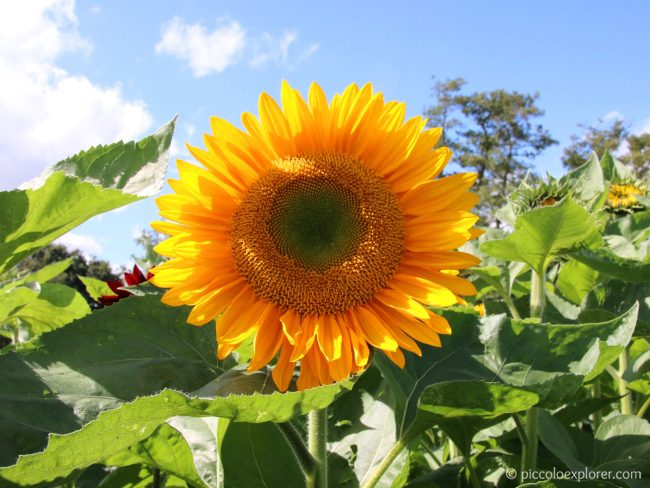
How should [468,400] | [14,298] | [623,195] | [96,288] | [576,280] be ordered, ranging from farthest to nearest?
[623,195] → [576,280] → [96,288] → [14,298] → [468,400]

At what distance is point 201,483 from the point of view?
120cm

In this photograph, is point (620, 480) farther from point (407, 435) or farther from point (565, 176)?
point (565, 176)

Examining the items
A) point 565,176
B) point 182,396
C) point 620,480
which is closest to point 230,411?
point 182,396

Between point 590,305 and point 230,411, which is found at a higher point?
point 590,305

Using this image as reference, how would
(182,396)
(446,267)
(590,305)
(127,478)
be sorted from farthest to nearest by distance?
(590,305) < (127,478) < (446,267) < (182,396)

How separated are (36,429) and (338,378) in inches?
20.4

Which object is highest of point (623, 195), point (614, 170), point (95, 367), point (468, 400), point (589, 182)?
point (614, 170)

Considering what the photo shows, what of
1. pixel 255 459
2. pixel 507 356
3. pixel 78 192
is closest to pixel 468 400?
pixel 507 356

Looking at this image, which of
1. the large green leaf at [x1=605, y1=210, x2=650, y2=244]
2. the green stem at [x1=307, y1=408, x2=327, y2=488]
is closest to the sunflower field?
the green stem at [x1=307, y1=408, x2=327, y2=488]

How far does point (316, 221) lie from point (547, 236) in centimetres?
69

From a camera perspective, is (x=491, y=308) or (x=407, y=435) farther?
(x=491, y=308)

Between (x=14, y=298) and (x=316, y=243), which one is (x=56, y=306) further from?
(x=316, y=243)

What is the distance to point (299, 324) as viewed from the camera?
1264mm

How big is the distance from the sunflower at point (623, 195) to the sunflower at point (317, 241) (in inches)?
72.9
